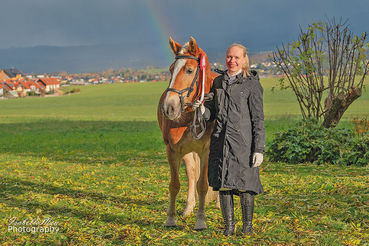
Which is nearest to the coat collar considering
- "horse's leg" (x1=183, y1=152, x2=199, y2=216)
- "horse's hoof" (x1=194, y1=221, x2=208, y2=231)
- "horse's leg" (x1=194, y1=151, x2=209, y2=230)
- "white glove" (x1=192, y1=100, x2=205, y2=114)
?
"white glove" (x1=192, y1=100, x2=205, y2=114)

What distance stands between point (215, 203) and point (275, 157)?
4829 mm

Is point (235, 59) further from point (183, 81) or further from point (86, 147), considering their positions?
point (86, 147)

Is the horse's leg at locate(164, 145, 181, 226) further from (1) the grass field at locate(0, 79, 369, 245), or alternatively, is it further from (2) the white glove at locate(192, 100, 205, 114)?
(2) the white glove at locate(192, 100, 205, 114)

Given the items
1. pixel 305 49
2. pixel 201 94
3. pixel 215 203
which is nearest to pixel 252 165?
pixel 201 94

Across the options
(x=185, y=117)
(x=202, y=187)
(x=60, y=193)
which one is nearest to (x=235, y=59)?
(x=185, y=117)

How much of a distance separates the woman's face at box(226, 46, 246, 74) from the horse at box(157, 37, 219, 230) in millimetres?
408

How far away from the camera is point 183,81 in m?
5.18

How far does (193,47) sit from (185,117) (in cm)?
101

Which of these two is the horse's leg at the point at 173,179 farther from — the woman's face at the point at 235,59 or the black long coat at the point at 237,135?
the woman's face at the point at 235,59

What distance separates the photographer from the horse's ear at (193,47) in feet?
17.2

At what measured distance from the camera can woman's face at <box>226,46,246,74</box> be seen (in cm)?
501

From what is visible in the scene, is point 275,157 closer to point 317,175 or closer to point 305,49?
point 317,175

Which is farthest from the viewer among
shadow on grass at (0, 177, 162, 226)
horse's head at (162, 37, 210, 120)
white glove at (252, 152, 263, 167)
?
shadow on grass at (0, 177, 162, 226)

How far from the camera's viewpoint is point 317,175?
31.6 ft
